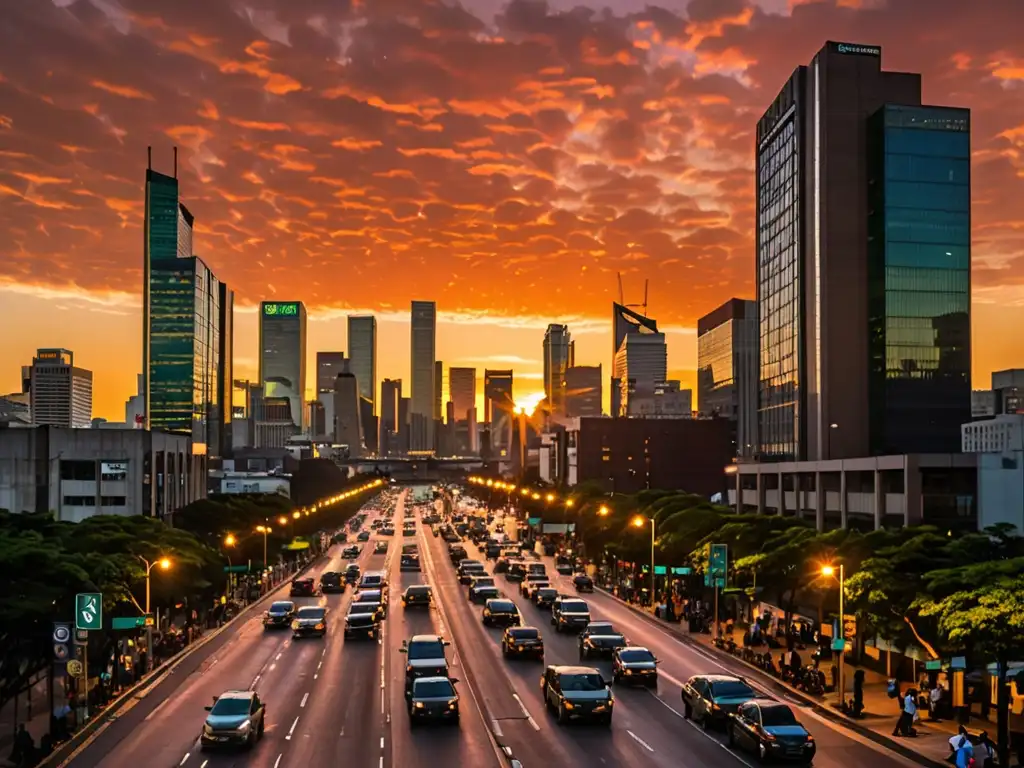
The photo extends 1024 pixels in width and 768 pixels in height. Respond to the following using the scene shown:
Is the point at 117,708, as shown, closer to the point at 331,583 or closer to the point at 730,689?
the point at 730,689

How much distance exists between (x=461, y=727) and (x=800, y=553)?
2714cm

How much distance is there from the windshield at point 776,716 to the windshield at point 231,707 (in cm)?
1626

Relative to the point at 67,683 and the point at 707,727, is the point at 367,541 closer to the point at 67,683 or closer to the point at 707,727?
the point at 67,683

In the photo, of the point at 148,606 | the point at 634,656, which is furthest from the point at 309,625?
the point at 634,656

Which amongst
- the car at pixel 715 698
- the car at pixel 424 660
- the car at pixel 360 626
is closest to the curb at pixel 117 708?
the car at pixel 360 626

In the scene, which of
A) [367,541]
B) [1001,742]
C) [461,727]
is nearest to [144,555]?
[461,727]

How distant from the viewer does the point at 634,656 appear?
48.7 metres

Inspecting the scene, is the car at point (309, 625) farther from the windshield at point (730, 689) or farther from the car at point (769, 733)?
the car at point (769, 733)

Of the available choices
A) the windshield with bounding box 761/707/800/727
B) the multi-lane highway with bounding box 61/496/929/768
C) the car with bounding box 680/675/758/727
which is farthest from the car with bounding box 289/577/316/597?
the windshield with bounding box 761/707/800/727

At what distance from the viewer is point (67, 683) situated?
49.2 metres

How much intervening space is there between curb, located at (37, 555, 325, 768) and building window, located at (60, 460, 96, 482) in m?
46.8

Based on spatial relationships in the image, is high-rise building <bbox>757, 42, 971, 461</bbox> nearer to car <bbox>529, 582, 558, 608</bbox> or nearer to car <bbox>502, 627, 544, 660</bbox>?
car <bbox>529, 582, 558, 608</bbox>

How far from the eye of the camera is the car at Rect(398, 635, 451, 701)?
148 feet

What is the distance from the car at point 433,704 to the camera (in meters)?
39.7
